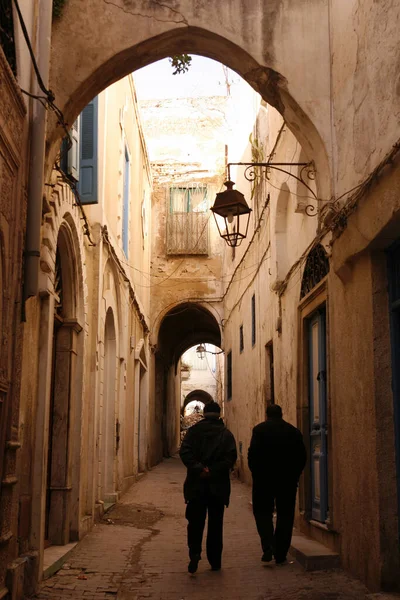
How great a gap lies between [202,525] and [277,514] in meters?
0.67

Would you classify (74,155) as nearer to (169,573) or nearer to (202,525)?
(202,525)

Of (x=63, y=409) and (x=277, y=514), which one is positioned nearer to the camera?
(x=277, y=514)

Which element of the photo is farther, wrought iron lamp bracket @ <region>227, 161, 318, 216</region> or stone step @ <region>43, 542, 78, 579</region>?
wrought iron lamp bracket @ <region>227, 161, 318, 216</region>

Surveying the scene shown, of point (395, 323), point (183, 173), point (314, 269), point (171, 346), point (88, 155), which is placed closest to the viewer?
point (395, 323)

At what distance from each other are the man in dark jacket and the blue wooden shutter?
136 inches

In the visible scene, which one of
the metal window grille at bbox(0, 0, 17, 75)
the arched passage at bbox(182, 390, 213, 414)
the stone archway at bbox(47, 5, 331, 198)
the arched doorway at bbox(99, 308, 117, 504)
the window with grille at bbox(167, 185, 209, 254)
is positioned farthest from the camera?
the arched passage at bbox(182, 390, 213, 414)

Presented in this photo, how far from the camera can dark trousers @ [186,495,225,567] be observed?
21.2ft

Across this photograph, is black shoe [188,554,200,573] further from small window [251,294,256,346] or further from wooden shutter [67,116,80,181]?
small window [251,294,256,346]

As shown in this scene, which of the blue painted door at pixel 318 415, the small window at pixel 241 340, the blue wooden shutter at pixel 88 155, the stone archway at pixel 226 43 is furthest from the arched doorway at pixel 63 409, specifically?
the small window at pixel 241 340

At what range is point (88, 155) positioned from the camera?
9414mm

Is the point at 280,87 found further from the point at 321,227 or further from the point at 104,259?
the point at 104,259

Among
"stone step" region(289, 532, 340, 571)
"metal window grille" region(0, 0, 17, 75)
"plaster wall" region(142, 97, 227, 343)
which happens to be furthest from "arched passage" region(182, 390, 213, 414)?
"metal window grille" region(0, 0, 17, 75)

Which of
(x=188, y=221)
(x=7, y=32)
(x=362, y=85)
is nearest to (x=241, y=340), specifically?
(x=188, y=221)

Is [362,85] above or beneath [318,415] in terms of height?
above
